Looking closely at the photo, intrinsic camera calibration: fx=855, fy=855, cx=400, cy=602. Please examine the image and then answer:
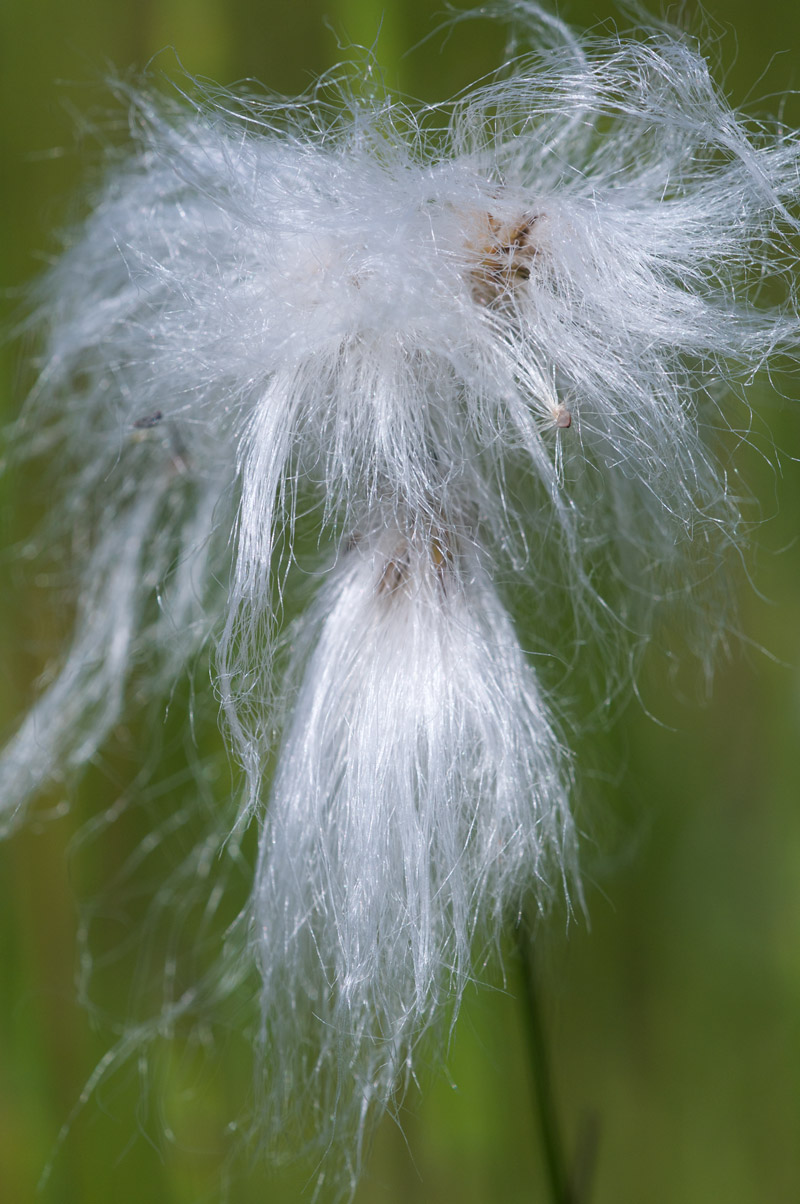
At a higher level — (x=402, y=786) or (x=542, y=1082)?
(x=402, y=786)

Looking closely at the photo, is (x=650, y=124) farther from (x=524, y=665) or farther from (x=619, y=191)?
(x=524, y=665)

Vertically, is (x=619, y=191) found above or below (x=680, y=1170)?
above

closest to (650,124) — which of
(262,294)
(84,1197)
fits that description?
(262,294)

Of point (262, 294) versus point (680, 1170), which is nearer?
point (262, 294)

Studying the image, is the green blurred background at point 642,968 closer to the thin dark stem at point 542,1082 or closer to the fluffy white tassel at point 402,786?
the thin dark stem at point 542,1082

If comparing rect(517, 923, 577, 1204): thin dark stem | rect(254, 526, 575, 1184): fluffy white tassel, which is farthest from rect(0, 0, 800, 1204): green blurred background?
rect(254, 526, 575, 1184): fluffy white tassel

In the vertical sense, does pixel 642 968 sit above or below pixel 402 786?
below

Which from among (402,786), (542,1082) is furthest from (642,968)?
(402,786)

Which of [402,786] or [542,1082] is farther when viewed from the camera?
[542,1082]

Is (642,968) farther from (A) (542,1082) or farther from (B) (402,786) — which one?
(B) (402,786)
